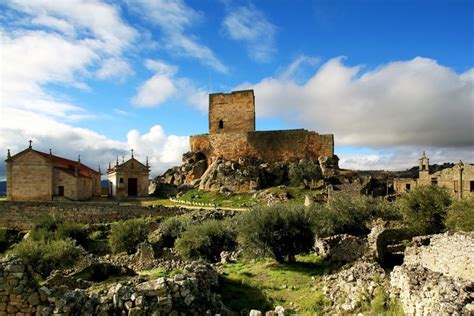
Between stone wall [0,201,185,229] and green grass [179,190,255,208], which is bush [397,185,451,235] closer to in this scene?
green grass [179,190,255,208]

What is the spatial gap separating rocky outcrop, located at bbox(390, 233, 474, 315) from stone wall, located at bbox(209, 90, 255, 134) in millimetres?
41575

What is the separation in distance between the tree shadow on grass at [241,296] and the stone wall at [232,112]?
4073cm

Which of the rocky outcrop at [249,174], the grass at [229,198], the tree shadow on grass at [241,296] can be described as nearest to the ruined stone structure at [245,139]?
the rocky outcrop at [249,174]

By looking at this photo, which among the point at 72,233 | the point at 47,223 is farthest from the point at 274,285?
the point at 47,223

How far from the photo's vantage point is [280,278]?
15367 millimetres

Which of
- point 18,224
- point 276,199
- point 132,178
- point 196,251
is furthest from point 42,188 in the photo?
point 196,251

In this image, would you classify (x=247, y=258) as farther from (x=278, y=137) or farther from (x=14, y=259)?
(x=278, y=137)

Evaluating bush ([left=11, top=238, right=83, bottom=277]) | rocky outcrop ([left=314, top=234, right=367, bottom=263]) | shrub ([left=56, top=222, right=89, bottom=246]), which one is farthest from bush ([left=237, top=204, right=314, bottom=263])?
shrub ([left=56, top=222, right=89, bottom=246])

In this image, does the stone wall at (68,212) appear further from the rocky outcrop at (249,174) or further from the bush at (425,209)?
the bush at (425,209)

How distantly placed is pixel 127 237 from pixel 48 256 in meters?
6.85

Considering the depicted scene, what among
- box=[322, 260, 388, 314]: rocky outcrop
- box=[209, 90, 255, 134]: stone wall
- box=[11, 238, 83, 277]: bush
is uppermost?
box=[209, 90, 255, 134]: stone wall

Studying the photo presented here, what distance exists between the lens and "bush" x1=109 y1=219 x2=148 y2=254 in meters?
27.6

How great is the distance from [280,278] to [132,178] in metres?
34.4

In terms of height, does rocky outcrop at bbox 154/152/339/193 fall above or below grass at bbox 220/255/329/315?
above
